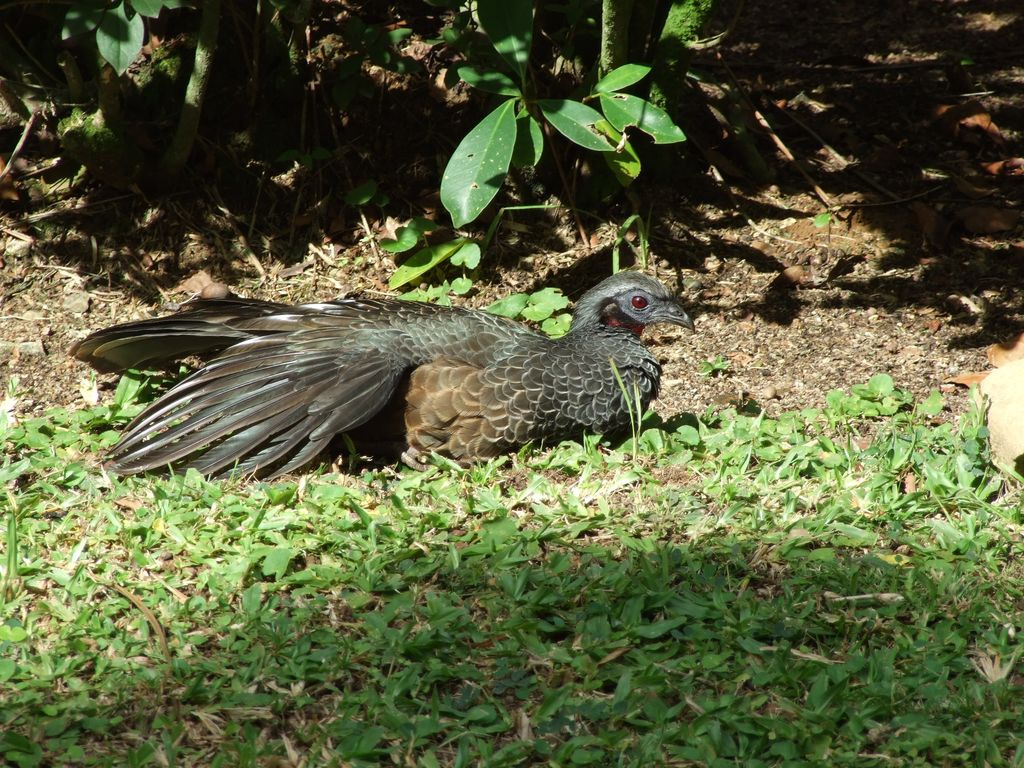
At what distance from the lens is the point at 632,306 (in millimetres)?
5020

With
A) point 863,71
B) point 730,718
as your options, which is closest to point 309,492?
point 730,718

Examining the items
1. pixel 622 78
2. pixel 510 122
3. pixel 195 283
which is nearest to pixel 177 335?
pixel 195 283

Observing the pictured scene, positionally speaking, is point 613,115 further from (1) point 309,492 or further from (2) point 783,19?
(2) point 783,19

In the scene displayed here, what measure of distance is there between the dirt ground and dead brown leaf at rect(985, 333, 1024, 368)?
0.06m

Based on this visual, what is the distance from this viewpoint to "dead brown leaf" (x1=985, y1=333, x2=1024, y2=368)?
5184 millimetres

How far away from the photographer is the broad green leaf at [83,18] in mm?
4219

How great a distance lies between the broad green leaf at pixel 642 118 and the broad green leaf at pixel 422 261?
1.34 m

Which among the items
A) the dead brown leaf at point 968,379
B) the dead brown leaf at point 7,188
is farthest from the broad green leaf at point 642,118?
the dead brown leaf at point 7,188

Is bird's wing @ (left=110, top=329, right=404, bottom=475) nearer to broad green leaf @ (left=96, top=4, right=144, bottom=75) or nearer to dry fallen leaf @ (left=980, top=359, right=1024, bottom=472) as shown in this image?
broad green leaf @ (left=96, top=4, right=144, bottom=75)

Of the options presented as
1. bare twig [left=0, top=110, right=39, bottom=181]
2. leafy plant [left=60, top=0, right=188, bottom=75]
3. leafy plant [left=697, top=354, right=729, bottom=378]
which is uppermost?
leafy plant [left=60, top=0, right=188, bottom=75]

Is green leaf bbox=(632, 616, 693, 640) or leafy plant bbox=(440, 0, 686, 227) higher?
leafy plant bbox=(440, 0, 686, 227)

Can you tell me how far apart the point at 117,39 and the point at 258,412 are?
148cm

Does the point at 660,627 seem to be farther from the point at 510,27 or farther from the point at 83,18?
the point at 83,18

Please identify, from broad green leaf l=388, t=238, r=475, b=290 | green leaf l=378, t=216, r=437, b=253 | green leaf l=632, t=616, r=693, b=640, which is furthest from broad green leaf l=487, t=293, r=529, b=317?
green leaf l=632, t=616, r=693, b=640
